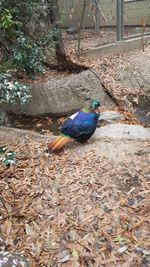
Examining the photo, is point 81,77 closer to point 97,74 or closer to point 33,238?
point 97,74

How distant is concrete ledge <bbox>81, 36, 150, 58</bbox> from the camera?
792cm

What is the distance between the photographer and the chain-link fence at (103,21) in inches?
346

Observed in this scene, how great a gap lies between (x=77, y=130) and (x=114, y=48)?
4606 millimetres

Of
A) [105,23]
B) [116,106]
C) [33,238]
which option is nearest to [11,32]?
[116,106]

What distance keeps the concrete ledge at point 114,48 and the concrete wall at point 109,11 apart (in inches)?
23.8

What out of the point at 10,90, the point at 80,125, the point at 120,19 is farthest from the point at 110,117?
the point at 120,19

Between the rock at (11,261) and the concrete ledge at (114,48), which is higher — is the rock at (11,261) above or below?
above

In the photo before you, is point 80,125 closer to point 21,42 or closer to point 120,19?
point 21,42

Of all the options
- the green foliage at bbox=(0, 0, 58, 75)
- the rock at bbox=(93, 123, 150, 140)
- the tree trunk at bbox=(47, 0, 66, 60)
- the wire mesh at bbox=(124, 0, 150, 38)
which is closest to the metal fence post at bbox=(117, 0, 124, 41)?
the wire mesh at bbox=(124, 0, 150, 38)

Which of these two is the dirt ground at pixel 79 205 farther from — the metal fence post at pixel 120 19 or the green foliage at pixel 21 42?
the metal fence post at pixel 120 19

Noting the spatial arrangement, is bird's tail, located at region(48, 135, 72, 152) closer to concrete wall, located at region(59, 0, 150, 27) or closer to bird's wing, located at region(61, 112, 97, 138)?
bird's wing, located at region(61, 112, 97, 138)

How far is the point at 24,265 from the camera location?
245 centimetres

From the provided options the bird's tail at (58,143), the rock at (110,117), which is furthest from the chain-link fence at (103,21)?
the bird's tail at (58,143)

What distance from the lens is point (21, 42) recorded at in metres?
5.39
